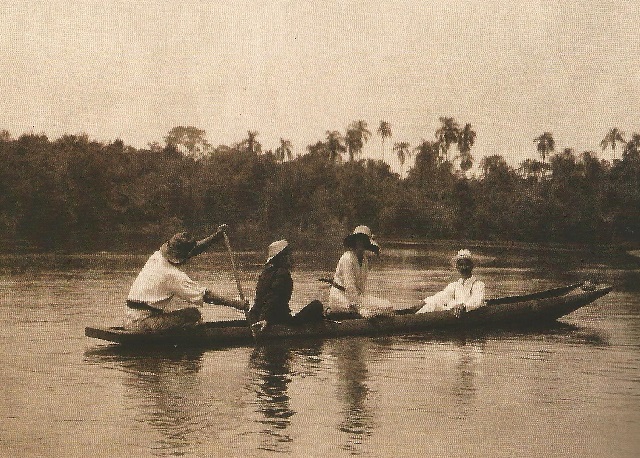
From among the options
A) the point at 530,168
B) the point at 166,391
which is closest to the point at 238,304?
the point at 166,391

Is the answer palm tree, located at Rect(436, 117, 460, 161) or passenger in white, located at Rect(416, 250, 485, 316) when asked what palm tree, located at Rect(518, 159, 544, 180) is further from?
passenger in white, located at Rect(416, 250, 485, 316)

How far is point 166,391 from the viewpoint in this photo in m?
8.13

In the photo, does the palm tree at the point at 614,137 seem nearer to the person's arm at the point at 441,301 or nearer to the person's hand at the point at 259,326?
the person's arm at the point at 441,301

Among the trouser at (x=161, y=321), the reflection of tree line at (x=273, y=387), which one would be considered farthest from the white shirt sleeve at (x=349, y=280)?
the trouser at (x=161, y=321)

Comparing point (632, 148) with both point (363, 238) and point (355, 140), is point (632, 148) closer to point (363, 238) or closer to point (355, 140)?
point (363, 238)

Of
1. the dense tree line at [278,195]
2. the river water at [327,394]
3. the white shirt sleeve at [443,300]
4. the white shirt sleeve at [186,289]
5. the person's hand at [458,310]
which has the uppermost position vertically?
the dense tree line at [278,195]

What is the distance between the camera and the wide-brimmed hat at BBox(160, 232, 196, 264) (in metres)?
9.27

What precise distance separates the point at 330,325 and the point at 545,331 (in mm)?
3384

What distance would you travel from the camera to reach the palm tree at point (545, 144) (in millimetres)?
53031

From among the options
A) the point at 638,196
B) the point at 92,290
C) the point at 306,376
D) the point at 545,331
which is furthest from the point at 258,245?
the point at 306,376

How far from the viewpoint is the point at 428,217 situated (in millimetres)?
52062

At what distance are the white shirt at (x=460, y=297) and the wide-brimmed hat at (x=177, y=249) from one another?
11.2 ft

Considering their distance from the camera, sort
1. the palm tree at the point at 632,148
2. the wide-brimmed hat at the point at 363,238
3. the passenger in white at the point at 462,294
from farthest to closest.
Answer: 1. the palm tree at the point at 632,148
2. the passenger in white at the point at 462,294
3. the wide-brimmed hat at the point at 363,238

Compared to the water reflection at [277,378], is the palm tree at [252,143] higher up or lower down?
higher up
